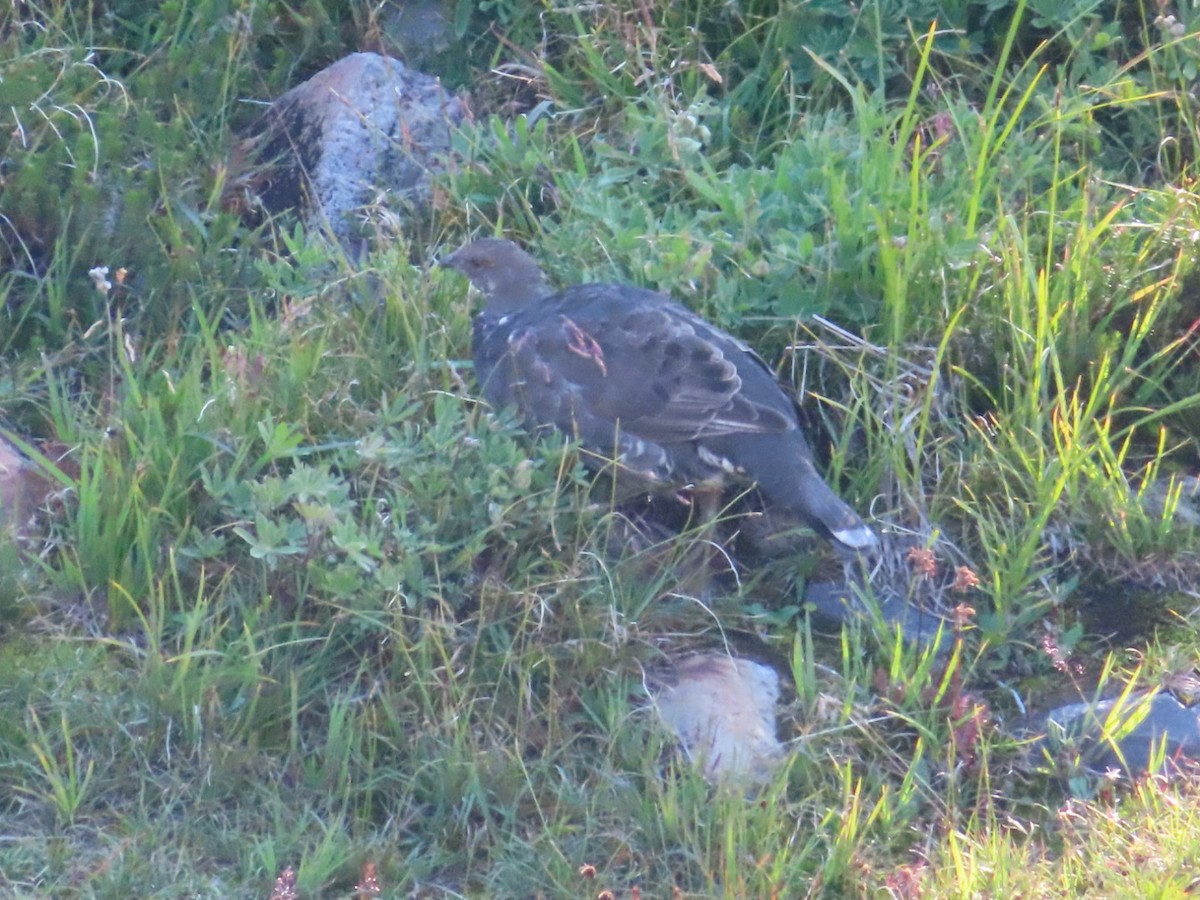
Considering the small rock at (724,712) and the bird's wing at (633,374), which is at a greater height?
the bird's wing at (633,374)

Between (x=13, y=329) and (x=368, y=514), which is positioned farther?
(x=13, y=329)

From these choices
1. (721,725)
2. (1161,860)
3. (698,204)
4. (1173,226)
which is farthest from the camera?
(698,204)

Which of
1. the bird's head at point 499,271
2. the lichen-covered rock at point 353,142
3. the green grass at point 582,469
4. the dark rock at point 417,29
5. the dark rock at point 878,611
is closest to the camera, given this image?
the green grass at point 582,469

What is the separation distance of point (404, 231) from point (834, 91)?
5.74 feet

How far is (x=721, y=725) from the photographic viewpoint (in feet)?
12.8

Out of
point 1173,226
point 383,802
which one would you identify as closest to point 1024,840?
point 383,802

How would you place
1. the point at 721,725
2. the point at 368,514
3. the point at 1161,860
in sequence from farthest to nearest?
the point at 368,514 < the point at 721,725 < the point at 1161,860

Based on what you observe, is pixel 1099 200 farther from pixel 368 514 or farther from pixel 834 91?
pixel 368 514

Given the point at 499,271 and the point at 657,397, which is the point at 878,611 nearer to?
the point at 657,397

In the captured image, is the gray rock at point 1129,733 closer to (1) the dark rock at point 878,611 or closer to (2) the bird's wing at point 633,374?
(1) the dark rock at point 878,611

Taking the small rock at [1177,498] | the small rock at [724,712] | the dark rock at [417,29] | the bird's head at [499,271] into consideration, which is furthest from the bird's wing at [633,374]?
the dark rock at [417,29]

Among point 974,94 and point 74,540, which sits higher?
point 974,94

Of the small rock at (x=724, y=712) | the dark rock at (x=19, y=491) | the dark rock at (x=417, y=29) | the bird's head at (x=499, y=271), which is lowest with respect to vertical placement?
the dark rock at (x=19, y=491)

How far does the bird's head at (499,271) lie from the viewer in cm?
512
